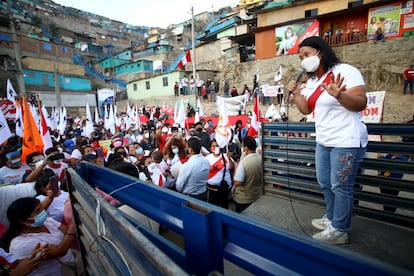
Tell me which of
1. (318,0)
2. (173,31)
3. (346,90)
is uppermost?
(173,31)

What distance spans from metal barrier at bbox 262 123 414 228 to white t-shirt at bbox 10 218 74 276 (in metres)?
2.73

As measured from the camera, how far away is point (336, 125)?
1906 millimetres

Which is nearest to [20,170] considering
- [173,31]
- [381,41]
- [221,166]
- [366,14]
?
[221,166]

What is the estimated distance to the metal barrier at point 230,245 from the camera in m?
0.76

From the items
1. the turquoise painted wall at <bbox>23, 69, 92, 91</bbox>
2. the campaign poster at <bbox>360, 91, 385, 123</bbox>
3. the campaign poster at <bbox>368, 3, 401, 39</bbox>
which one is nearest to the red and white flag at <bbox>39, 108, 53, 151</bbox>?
the campaign poster at <bbox>360, 91, 385, 123</bbox>

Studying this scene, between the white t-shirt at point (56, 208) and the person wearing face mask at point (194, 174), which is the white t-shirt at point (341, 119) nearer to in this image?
the person wearing face mask at point (194, 174)

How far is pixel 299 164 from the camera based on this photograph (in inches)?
120

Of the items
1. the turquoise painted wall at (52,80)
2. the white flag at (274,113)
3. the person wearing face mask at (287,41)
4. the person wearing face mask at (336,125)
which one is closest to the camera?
the person wearing face mask at (336,125)

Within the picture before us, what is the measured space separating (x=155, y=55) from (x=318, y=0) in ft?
101

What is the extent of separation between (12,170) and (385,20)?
2479 cm

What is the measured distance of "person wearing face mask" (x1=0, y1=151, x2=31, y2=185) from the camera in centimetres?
433

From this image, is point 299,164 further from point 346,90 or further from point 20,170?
point 20,170

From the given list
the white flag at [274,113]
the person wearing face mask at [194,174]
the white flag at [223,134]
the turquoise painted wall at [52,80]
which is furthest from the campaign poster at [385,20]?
the turquoise painted wall at [52,80]

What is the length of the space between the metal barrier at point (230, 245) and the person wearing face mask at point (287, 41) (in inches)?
945
